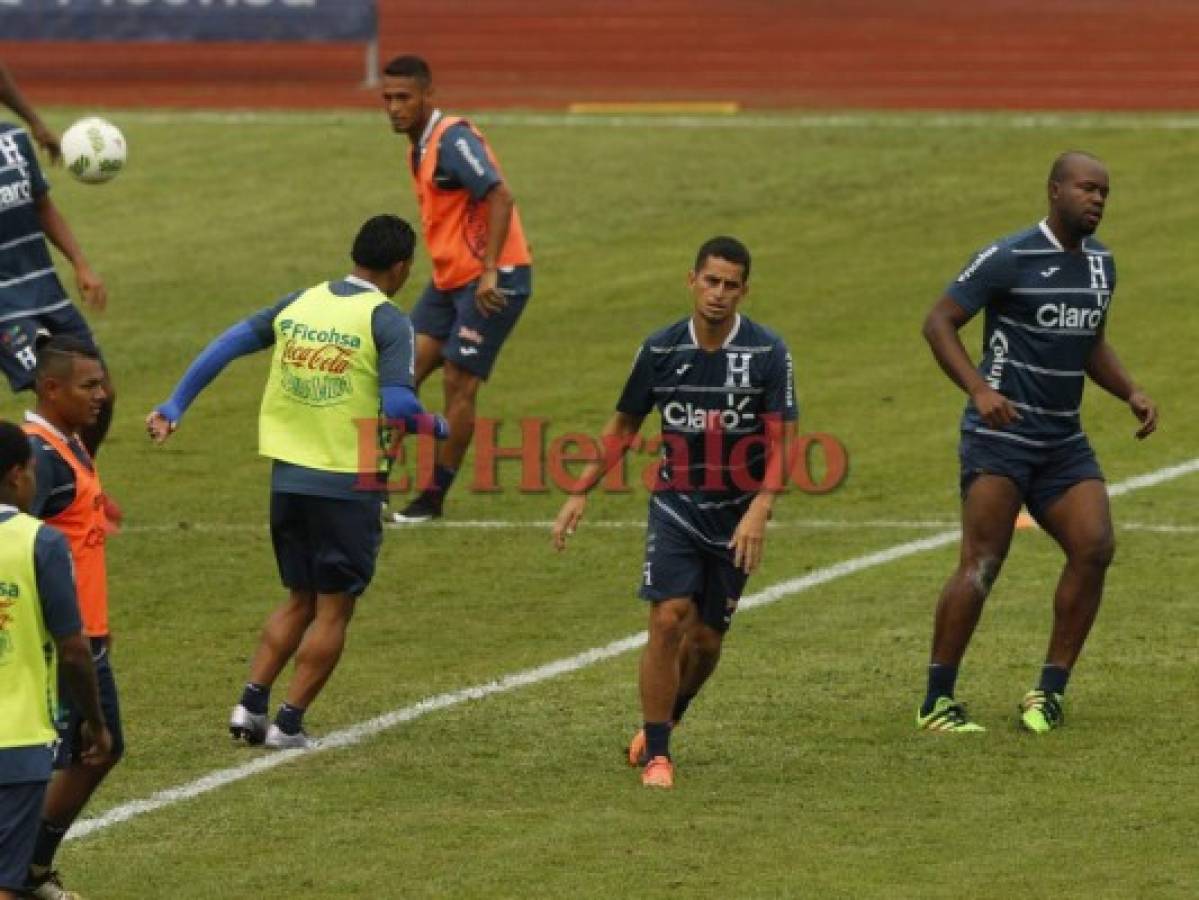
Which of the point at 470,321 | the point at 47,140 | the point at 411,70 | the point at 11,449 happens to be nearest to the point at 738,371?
the point at 11,449

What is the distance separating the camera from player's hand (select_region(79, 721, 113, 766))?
905 cm

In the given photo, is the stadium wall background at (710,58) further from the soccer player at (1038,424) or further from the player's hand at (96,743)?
the player's hand at (96,743)

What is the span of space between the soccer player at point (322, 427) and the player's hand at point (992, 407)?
89.4 inches

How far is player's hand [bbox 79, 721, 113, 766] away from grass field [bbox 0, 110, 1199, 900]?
85 centimetres

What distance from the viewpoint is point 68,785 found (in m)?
9.88

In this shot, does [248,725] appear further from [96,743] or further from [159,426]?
[96,743]

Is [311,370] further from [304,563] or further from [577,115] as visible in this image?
[577,115]

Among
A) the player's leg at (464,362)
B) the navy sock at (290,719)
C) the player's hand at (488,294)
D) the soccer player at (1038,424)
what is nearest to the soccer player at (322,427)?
the navy sock at (290,719)

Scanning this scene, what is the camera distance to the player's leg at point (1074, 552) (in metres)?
12.5

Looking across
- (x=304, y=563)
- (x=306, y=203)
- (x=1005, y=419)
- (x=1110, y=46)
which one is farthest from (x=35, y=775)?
(x=1110, y=46)

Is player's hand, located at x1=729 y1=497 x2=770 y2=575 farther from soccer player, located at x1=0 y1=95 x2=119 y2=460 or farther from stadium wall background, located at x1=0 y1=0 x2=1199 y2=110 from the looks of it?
stadium wall background, located at x1=0 y1=0 x2=1199 y2=110

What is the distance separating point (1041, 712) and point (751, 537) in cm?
168

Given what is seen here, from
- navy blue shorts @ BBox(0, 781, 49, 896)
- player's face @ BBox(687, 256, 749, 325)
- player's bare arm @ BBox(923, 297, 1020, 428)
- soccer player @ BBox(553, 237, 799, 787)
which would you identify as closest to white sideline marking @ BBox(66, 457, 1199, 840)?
soccer player @ BBox(553, 237, 799, 787)

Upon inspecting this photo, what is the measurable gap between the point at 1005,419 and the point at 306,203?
52.8 feet
